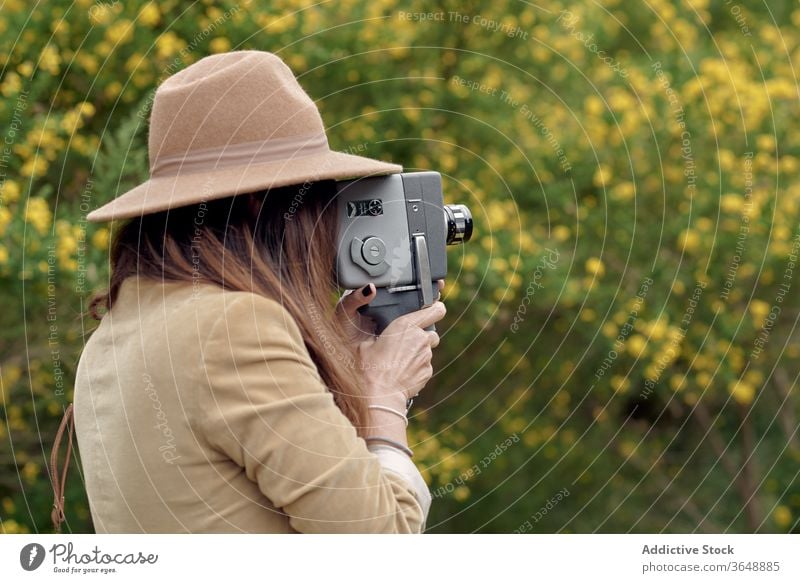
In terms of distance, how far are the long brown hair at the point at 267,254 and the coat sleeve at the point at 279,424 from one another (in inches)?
3.5

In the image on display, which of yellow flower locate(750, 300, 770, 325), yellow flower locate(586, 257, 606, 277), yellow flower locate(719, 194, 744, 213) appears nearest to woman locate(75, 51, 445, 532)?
yellow flower locate(586, 257, 606, 277)

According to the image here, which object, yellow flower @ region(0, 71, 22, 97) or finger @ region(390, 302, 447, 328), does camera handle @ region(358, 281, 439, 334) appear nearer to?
finger @ region(390, 302, 447, 328)

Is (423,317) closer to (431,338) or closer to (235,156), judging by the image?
(431,338)

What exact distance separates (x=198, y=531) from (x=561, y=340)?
2.72 meters

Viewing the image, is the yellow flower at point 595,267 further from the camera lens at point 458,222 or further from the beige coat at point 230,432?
the beige coat at point 230,432

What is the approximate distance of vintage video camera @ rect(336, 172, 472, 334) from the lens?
1.65m

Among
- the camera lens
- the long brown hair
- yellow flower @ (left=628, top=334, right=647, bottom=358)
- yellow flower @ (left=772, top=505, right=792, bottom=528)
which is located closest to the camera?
the long brown hair

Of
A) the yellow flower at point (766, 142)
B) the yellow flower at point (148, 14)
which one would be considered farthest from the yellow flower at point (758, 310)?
the yellow flower at point (148, 14)

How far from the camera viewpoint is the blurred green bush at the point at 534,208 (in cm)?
306

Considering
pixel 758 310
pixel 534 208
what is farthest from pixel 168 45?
pixel 758 310

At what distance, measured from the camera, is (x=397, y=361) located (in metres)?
1.61

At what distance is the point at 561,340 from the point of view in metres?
3.99

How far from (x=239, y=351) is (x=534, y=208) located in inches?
98.2

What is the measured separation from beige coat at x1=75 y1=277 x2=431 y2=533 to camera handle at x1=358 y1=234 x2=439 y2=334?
31 cm
